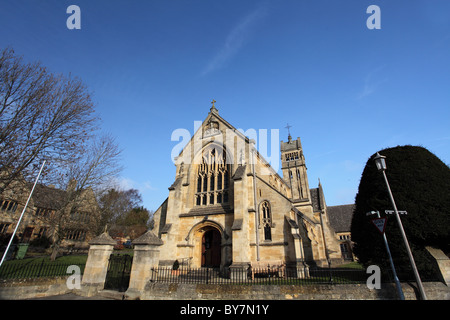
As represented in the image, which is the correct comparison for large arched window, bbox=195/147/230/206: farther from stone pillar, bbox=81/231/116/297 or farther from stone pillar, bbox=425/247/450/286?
stone pillar, bbox=425/247/450/286

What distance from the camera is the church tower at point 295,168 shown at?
3800 centimetres

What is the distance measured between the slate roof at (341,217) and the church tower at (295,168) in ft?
49.9

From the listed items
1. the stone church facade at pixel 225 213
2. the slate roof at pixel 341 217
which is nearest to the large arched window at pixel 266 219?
the stone church facade at pixel 225 213

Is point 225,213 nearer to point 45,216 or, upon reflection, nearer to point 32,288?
point 32,288

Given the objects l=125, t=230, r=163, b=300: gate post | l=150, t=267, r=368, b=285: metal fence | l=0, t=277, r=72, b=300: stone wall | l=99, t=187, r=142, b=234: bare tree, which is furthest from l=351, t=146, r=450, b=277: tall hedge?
l=99, t=187, r=142, b=234: bare tree

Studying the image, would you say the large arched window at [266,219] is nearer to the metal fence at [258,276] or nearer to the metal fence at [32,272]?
the metal fence at [258,276]

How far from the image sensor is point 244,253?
14250 millimetres

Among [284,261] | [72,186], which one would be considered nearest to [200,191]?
[284,261]

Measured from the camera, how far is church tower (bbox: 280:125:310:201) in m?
38.0

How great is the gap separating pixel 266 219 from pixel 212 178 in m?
6.49

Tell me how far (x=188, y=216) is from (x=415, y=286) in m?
14.8

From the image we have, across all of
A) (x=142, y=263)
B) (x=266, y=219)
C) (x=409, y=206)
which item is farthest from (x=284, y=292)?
(x=266, y=219)

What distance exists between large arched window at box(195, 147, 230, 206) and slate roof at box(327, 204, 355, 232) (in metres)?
Answer: 37.5

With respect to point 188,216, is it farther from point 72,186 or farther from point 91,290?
point 72,186
